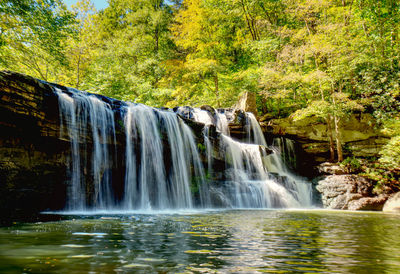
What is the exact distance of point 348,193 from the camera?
36.7 ft

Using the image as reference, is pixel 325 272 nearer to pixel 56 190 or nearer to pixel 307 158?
pixel 56 190

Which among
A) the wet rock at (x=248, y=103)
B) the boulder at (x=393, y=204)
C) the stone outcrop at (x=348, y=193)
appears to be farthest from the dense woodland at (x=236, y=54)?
the boulder at (x=393, y=204)

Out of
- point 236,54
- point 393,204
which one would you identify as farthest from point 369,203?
point 236,54

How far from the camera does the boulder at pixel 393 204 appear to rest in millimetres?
9805

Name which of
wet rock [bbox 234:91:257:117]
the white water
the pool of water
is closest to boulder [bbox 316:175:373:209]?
the white water

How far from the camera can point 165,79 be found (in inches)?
888

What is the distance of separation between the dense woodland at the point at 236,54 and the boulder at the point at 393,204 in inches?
74.1

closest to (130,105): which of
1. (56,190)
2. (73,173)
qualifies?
(73,173)

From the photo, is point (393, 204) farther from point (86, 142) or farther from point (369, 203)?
point (86, 142)

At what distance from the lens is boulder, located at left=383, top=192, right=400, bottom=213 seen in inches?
386

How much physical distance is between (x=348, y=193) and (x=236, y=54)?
17.7 meters

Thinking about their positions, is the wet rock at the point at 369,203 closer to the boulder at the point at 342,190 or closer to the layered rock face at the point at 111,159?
the boulder at the point at 342,190

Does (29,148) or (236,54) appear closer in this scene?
(29,148)

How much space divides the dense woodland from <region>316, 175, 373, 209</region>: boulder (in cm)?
135
